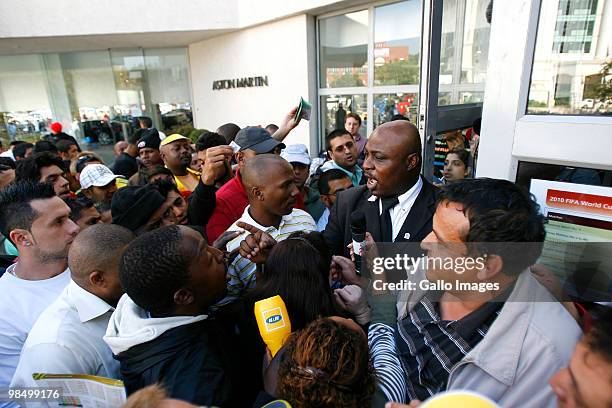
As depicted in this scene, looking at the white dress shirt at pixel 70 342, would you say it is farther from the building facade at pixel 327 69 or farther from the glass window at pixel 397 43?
the glass window at pixel 397 43

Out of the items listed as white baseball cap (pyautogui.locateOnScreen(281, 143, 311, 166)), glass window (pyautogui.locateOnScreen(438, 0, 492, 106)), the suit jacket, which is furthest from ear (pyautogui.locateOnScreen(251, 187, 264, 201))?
glass window (pyautogui.locateOnScreen(438, 0, 492, 106))

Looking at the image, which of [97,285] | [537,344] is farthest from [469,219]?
[97,285]

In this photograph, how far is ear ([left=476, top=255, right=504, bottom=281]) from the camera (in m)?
1.20

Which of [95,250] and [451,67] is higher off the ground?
[451,67]

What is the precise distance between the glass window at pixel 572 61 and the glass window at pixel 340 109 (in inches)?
223

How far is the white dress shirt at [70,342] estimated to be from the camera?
136 cm

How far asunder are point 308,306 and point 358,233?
72cm

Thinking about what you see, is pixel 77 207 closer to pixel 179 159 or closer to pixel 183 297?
pixel 179 159

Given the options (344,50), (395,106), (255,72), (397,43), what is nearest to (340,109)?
(344,50)

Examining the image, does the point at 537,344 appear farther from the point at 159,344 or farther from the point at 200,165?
the point at 200,165

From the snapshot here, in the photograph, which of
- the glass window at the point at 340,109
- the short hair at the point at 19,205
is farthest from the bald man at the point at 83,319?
the glass window at the point at 340,109

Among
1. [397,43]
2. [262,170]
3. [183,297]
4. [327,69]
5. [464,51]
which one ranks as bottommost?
[183,297]

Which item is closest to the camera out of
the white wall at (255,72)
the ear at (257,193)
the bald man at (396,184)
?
the bald man at (396,184)

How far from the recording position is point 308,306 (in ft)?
4.63
